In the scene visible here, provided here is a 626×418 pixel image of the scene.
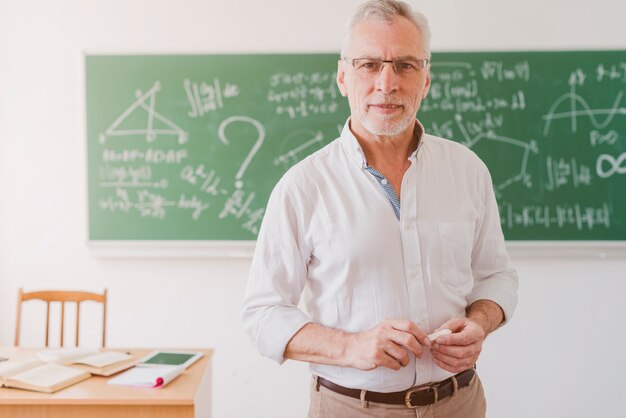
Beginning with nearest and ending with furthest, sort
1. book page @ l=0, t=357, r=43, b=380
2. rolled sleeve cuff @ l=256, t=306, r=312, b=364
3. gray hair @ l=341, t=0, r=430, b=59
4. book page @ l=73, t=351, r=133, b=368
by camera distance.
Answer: rolled sleeve cuff @ l=256, t=306, r=312, b=364
gray hair @ l=341, t=0, r=430, b=59
book page @ l=0, t=357, r=43, b=380
book page @ l=73, t=351, r=133, b=368

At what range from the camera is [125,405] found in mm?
1717

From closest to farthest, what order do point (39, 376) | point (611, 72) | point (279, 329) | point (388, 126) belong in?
point (279, 329) → point (388, 126) → point (39, 376) → point (611, 72)

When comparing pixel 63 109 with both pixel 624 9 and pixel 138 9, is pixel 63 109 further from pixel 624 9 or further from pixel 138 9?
pixel 624 9

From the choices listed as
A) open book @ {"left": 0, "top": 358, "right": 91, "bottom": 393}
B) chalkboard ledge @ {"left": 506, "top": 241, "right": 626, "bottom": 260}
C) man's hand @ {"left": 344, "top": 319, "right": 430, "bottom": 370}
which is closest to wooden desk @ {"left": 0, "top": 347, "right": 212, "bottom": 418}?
open book @ {"left": 0, "top": 358, "right": 91, "bottom": 393}

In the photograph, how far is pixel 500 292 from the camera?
A: 4.65 feet

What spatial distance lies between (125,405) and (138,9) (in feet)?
6.95

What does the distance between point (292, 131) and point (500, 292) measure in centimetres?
174

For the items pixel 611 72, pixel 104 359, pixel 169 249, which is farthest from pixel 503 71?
pixel 104 359

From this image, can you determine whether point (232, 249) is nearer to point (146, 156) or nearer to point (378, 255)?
point (146, 156)

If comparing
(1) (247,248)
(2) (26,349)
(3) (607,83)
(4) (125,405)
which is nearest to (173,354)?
(4) (125,405)

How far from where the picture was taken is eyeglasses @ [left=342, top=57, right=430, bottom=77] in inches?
52.6

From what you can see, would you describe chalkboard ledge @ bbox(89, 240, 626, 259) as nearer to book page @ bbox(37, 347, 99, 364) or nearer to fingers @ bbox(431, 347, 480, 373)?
book page @ bbox(37, 347, 99, 364)

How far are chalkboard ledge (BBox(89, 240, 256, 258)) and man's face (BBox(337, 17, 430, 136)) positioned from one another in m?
1.69

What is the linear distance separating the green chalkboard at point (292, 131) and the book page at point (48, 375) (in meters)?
1.09
